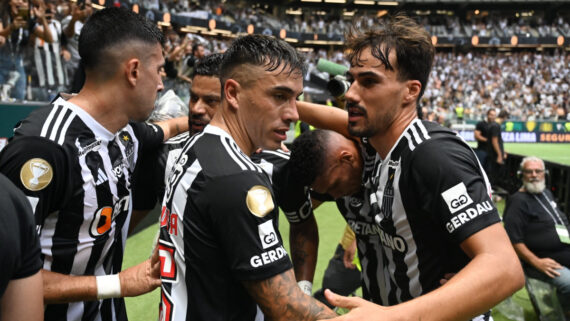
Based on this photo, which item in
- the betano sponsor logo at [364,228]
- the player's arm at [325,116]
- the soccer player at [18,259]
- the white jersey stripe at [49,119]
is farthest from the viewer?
the player's arm at [325,116]

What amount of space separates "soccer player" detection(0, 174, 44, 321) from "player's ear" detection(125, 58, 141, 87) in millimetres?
1060

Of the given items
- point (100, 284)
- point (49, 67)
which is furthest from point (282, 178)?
point (49, 67)

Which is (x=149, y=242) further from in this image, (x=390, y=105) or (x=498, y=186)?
(x=498, y=186)

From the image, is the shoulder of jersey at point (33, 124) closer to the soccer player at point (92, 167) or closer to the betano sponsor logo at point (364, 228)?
the soccer player at point (92, 167)

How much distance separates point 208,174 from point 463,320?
94cm

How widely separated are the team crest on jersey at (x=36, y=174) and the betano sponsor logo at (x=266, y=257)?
2.95ft

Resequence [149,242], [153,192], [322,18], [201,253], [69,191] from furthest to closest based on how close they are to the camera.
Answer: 1. [322,18]
2. [149,242]
3. [153,192]
4. [69,191]
5. [201,253]

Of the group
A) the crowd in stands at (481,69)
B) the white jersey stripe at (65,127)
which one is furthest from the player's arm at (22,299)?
the crowd in stands at (481,69)

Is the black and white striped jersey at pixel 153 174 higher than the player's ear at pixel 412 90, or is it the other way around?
the player's ear at pixel 412 90

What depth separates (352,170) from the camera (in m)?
2.39

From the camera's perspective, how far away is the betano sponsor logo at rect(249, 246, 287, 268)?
1398 millimetres

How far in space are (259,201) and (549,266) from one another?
13.6ft

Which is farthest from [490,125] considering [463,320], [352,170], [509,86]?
[509,86]

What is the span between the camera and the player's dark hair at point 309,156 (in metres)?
2.46
